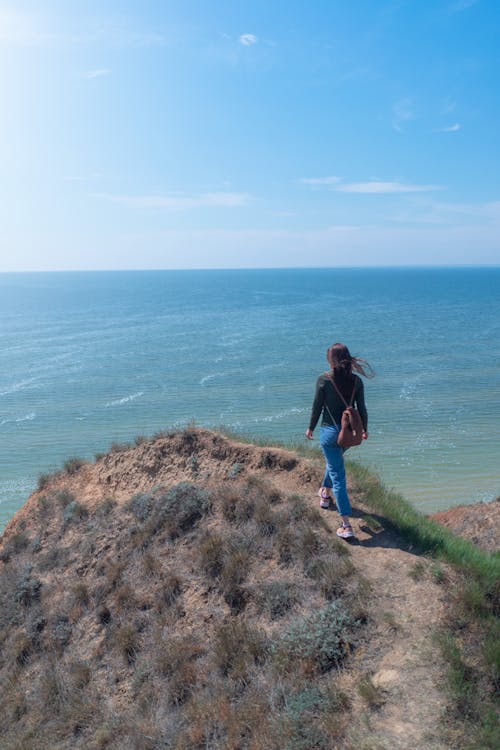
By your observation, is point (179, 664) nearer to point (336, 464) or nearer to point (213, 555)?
point (213, 555)

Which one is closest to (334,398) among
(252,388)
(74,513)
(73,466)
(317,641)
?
(317,641)

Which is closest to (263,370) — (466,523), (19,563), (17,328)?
(466,523)

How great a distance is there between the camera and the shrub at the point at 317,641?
5.68 meters

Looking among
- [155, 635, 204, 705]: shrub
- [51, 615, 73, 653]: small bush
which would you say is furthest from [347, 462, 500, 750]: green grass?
[51, 615, 73, 653]: small bush

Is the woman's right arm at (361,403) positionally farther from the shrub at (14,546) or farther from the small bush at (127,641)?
the shrub at (14,546)

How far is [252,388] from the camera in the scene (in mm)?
42875

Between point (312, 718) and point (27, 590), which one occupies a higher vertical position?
point (312, 718)

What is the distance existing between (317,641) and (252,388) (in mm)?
37073

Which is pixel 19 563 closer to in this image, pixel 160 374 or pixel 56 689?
pixel 56 689

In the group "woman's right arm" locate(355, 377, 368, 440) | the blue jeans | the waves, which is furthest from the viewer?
the waves

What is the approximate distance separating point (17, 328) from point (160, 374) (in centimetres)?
4354

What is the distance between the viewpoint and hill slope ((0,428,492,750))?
17.0 ft

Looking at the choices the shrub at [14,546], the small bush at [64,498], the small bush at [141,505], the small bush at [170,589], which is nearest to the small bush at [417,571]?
the small bush at [170,589]

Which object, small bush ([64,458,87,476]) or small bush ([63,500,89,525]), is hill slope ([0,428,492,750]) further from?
small bush ([64,458,87,476])
